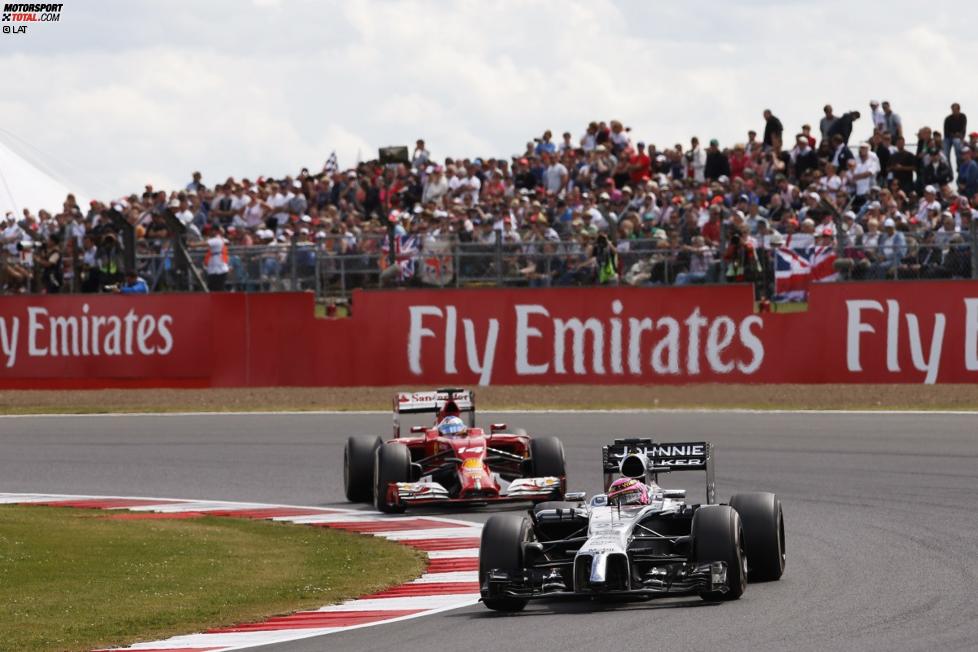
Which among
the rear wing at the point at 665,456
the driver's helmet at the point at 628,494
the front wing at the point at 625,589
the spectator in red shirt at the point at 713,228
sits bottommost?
the front wing at the point at 625,589

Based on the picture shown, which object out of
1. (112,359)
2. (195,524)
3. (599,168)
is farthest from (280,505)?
(599,168)

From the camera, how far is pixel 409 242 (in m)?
27.5

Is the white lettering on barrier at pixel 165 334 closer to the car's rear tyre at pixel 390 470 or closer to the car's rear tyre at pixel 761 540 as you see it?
the car's rear tyre at pixel 390 470

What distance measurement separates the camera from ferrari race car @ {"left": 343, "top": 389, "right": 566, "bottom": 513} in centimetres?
1541

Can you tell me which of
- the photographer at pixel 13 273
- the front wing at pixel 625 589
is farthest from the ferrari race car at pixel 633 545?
the photographer at pixel 13 273

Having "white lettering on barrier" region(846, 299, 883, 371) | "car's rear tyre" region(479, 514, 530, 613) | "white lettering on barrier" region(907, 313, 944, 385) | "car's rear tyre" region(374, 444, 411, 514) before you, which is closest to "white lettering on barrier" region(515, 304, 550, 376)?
"white lettering on barrier" region(846, 299, 883, 371)

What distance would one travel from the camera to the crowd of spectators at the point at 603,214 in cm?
2544

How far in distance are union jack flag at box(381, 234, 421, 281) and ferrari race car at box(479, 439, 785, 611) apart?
15.8 m

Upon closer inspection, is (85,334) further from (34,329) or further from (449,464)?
(449,464)

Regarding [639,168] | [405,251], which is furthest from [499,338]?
[639,168]

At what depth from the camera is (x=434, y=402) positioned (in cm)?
1702

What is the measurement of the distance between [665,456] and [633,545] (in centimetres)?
123

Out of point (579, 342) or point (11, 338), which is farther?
point (11, 338)

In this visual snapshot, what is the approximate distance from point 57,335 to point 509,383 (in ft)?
25.0
